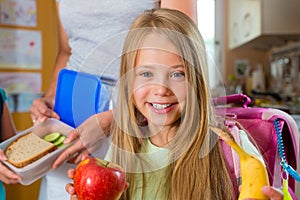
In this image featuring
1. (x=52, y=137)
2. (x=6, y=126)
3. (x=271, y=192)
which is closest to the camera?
(x=271, y=192)

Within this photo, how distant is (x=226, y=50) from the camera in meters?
3.24

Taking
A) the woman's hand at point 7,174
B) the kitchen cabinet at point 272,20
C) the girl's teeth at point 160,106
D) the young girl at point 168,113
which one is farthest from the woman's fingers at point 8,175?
the kitchen cabinet at point 272,20

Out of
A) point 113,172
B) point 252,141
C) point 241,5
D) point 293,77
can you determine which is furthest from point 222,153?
point 241,5

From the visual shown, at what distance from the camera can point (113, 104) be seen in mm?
438

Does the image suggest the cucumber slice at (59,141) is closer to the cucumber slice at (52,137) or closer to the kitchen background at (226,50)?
the cucumber slice at (52,137)

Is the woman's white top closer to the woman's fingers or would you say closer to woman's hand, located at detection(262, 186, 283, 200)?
the woman's fingers

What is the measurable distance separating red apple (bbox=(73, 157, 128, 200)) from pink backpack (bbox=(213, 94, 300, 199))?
17 cm

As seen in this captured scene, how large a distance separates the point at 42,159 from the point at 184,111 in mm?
245

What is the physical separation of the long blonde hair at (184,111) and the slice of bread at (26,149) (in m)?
0.14

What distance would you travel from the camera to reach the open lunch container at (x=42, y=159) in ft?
1.88

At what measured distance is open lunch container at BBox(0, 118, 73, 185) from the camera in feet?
1.88

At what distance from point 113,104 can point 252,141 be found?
0.66ft

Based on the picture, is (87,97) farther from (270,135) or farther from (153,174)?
(270,135)

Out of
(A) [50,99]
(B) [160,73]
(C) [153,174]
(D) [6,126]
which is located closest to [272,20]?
(D) [6,126]
